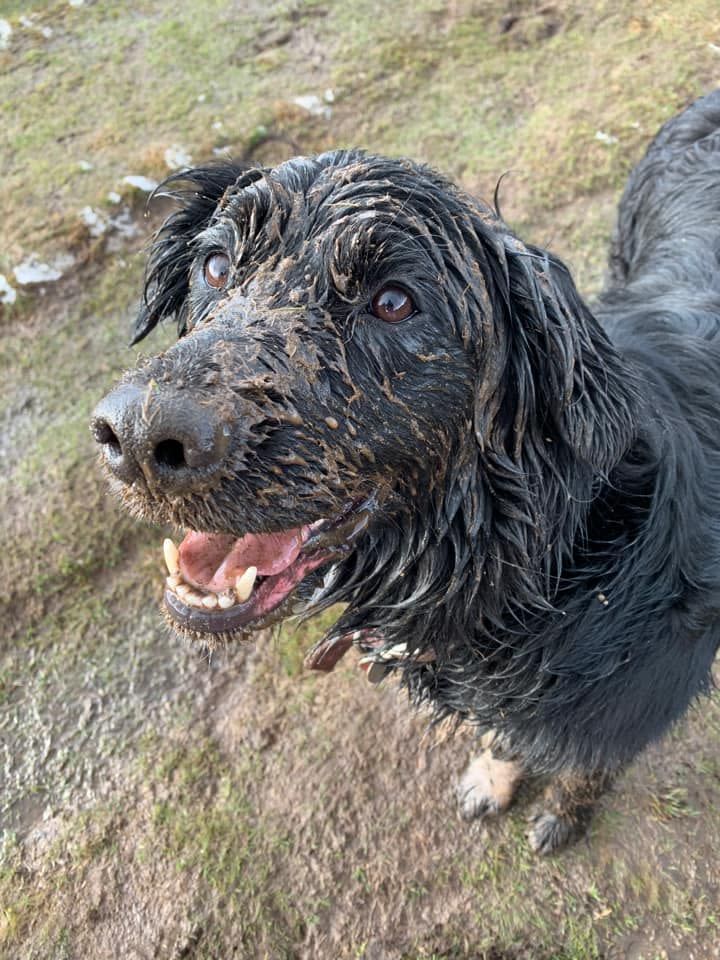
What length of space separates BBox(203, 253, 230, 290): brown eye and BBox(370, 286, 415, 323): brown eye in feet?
1.87

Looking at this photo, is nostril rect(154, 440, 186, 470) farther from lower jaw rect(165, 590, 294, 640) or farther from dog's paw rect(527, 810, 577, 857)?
dog's paw rect(527, 810, 577, 857)

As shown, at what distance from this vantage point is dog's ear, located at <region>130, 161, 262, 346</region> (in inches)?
109

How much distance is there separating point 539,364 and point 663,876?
2766mm

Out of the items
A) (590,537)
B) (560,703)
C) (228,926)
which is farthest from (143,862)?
(590,537)

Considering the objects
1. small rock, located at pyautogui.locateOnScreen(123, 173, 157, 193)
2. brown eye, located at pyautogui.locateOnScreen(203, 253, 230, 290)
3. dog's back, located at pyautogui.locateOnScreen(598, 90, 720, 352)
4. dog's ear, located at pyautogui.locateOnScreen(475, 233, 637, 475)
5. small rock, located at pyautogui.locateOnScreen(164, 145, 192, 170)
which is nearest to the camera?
dog's ear, located at pyautogui.locateOnScreen(475, 233, 637, 475)

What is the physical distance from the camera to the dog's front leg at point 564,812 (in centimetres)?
346

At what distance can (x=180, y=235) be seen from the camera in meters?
2.86

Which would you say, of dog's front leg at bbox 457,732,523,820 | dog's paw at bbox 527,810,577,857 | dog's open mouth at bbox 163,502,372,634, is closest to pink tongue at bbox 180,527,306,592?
dog's open mouth at bbox 163,502,372,634

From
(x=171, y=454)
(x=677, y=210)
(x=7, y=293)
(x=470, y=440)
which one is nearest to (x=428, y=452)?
(x=470, y=440)

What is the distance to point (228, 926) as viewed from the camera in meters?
3.47

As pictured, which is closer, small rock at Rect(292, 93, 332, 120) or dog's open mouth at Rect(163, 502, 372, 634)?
dog's open mouth at Rect(163, 502, 372, 634)

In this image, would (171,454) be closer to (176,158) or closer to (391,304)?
(391,304)

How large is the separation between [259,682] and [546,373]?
110 inches

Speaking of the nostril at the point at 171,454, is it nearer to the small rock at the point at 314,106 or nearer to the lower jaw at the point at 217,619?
the lower jaw at the point at 217,619
